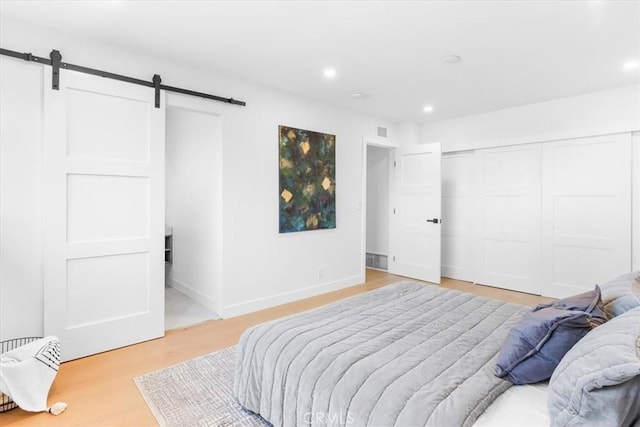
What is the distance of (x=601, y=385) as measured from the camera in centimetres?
88

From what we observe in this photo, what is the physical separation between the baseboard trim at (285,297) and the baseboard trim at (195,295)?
17cm

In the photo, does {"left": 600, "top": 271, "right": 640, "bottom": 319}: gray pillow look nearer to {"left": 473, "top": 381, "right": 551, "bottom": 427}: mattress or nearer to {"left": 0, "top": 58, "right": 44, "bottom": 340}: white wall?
{"left": 473, "top": 381, "right": 551, "bottom": 427}: mattress

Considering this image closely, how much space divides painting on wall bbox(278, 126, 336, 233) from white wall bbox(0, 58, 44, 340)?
7.05 ft

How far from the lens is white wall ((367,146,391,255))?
591 centimetres

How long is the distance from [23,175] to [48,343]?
1190 mm

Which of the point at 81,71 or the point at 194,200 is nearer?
the point at 81,71

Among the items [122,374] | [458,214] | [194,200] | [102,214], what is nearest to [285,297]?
[194,200]

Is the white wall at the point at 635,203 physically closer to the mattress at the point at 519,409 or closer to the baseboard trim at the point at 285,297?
the baseboard trim at the point at 285,297

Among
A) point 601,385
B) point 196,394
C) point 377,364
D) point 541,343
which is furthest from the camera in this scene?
point 196,394

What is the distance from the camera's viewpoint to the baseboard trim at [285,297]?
3.52m

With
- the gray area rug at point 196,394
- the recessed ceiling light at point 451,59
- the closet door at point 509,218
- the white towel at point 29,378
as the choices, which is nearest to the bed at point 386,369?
the gray area rug at point 196,394

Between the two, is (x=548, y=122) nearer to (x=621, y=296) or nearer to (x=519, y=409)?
(x=621, y=296)

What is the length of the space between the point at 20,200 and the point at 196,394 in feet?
6.06

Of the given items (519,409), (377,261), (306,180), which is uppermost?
(306,180)
